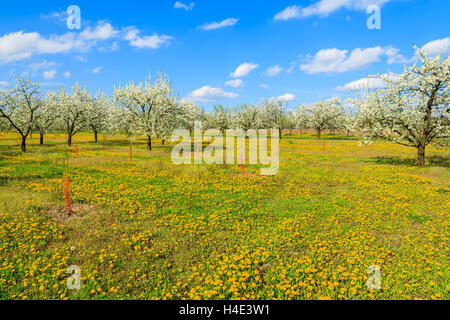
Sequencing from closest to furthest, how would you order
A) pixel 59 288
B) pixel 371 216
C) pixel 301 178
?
pixel 59 288
pixel 371 216
pixel 301 178

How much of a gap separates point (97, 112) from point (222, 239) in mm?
45124

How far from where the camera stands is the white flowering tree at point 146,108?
3488 centimetres

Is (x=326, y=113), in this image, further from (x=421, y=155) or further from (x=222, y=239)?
(x=222, y=239)

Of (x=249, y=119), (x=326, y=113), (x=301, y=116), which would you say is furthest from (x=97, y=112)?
(x=301, y=116)

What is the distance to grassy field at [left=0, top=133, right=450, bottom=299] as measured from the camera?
638cm

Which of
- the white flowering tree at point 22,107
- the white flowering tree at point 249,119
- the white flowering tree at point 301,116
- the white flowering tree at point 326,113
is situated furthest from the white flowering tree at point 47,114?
the white flowering tree at point 301,116

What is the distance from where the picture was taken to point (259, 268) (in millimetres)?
7246

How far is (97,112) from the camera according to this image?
4572 cm

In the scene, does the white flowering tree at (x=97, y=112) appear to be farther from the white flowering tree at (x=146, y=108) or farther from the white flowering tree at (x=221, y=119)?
the white flowering tree at (x=221, y=119)

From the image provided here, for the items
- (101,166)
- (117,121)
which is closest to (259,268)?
(101,166)

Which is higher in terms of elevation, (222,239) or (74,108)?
(74,108)

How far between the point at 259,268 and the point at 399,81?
24.6 meters

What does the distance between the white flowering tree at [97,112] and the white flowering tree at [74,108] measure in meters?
0.55
